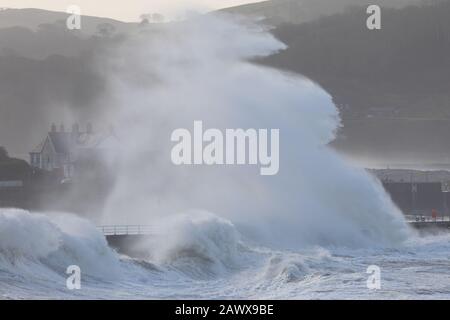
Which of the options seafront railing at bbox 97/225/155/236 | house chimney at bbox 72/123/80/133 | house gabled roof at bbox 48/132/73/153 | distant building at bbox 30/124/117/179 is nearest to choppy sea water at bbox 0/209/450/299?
seafront railing at bbox 97/225/155/236

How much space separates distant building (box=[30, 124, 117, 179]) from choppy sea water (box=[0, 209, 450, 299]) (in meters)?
16.7

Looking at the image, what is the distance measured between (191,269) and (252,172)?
32.7 feet

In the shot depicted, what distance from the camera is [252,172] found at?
35.6 metres

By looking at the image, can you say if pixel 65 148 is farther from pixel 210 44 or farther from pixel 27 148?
pixel 210 44

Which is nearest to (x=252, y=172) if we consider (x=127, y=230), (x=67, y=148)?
(x=127, y=230)

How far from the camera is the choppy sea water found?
2211cm

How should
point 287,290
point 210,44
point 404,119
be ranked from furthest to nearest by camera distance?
point 404,119
point 210,44
point 287,290

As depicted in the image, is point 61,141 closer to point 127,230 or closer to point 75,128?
point 75,128

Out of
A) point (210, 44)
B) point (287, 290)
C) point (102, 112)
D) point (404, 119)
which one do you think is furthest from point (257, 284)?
point (404, 119)

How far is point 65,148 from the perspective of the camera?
164 ft

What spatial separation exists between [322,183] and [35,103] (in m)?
31.7

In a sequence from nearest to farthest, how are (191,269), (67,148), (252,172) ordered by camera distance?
(191,269), (252,172), (67,148)

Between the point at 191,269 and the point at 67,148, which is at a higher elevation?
the point at 67,148

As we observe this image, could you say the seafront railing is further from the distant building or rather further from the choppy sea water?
the distant building
